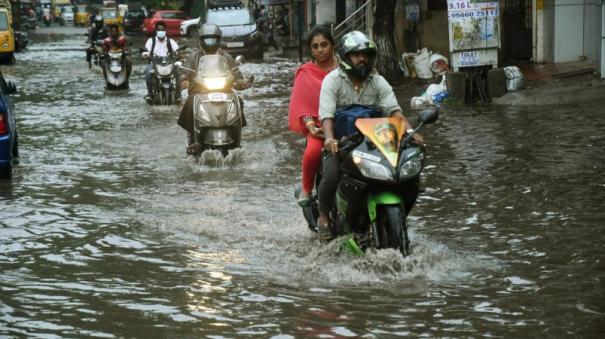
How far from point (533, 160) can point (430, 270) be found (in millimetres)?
5227

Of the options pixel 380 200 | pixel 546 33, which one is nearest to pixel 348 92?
pixel 380 200

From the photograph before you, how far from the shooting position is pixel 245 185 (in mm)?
11266

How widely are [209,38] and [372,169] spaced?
23.6ft

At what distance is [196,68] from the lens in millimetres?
13531

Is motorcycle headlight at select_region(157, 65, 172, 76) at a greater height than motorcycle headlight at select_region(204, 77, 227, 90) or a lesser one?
lesser

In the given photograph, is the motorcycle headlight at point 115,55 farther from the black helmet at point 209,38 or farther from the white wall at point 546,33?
the black helmet at point 209,38

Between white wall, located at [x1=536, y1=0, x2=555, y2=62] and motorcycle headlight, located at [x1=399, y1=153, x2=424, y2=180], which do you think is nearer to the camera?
motorcycle headlight, located at [x1=399, y1=153, x2=424, y2=180]

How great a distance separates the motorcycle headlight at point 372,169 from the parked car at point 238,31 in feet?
96.3

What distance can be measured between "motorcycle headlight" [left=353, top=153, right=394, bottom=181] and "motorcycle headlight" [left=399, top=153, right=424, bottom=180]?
8 centimetres

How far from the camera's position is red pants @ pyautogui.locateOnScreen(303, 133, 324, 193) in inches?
298

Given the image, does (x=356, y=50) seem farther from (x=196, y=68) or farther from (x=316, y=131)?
(x=196, y=68)

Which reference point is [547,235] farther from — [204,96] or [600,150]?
[204,96]

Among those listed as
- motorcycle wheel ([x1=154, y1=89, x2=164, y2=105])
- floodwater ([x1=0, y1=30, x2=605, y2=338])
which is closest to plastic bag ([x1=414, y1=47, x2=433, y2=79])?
motorcycle wheel ([x1=154, y1=89, x2=164, y2=105])

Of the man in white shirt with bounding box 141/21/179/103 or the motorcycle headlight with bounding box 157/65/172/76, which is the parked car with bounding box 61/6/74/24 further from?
the motorcycle headlight with bounding box 157/65/172/76
